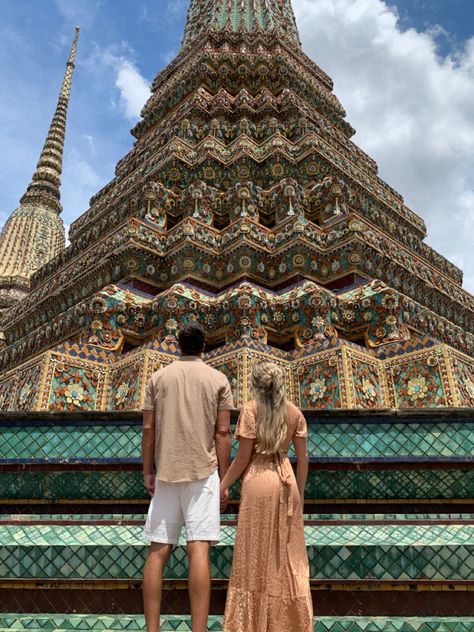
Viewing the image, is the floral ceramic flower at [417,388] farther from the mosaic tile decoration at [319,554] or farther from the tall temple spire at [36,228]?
the tall temple spire at [36,228]

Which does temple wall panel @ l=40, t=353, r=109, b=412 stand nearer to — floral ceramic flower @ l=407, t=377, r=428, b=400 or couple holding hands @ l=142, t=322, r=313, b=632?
floral ceramic flower @ l=407, t=377, r=428, b=400

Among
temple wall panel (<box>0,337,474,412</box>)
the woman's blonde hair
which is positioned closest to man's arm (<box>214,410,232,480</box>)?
the woman's blonde hair

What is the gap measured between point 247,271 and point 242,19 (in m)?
9.33

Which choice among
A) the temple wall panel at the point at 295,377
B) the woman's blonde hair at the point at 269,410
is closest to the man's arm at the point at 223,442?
the woman's blonde hair at the point at 269,410

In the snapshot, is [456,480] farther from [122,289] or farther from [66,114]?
[66,114]

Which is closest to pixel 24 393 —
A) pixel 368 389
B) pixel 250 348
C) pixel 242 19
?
pixel 250 348

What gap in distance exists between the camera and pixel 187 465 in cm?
246

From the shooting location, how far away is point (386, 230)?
382 inches

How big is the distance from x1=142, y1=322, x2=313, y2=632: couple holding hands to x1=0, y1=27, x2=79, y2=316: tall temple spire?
17061mm

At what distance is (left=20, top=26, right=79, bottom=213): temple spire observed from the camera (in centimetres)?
→ 2269

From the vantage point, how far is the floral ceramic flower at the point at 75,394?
19.6 ft

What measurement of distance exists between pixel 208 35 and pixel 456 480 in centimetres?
1182

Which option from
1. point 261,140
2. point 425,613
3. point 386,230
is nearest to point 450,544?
point 425,613

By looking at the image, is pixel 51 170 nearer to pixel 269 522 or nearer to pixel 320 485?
pixel 320 485
